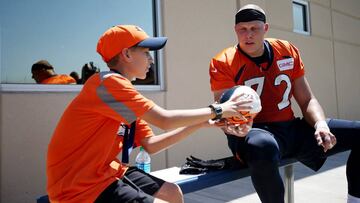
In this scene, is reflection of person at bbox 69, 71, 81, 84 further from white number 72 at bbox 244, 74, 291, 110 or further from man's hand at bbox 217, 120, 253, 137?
man's hand at bbox 217, 120, 253, 137

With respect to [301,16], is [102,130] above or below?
below

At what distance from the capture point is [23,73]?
3689 mm

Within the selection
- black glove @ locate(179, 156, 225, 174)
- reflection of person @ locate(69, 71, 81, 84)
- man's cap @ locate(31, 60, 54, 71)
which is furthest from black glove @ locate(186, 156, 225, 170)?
man's cap @ locate(31, 60, 54, 71)

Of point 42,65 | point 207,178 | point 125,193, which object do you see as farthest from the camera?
point 42,65

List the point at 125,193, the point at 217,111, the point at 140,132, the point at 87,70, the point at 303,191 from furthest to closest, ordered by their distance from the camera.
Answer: the point at 87,70
the point at 303,191
the point at 140,132
the point at 217,111
the point at 125,193

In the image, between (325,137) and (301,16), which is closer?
(325,137)

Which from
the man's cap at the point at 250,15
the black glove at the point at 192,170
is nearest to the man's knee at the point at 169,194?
the black glove at the point at 192,170

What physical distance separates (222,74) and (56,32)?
2.44 m

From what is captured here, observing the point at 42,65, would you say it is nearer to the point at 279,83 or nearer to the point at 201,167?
the point at 201,167

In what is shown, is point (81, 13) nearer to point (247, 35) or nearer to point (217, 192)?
point (247, 35)

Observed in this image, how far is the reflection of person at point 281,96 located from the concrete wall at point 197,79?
2.29 m

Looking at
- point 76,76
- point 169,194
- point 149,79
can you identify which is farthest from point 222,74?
point 149,79

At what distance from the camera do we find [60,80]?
156 inches

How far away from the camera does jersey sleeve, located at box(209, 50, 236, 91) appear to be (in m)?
2.56
